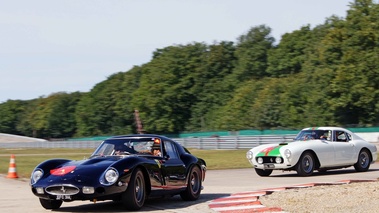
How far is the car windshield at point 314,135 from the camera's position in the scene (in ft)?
68.0

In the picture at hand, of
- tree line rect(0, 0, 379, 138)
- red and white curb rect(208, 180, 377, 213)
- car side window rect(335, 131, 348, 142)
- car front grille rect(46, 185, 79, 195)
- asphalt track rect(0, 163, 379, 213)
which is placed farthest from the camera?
tree line rect(0, 0, 379, 138)

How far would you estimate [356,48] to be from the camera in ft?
225

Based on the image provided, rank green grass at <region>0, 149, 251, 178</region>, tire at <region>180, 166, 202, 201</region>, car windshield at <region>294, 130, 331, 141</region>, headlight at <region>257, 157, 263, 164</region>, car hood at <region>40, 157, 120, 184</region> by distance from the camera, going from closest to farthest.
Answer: car hood at <region>40, 157, 120, 184</region>, tire at <region>180, 166, 202, 201</region>, headlight at <region>257, 157, 263, 164</region>, car windshield at <region>294, 130, 331, 141</region>, green grass at <region>0, 149, 251, 178</region>

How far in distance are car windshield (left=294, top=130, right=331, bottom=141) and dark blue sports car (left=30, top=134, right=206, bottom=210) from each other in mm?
7782

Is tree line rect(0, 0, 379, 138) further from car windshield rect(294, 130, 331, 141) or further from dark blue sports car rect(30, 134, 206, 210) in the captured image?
dark blue sports car rect(30, 134, 206, 210)

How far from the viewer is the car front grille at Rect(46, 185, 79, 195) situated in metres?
10.8

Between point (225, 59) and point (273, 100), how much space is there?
86.1 ft

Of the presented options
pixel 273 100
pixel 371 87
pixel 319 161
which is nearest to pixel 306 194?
pixel 319 161

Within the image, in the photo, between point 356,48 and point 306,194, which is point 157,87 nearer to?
point 356,48

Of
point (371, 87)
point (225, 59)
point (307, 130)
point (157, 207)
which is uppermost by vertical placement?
point (225, 59)

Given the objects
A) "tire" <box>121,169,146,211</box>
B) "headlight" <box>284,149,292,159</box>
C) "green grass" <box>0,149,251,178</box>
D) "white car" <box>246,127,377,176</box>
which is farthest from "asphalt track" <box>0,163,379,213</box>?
"green grass" <box>0,149,251,178</box>

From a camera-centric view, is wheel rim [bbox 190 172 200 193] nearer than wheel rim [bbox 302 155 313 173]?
Yes

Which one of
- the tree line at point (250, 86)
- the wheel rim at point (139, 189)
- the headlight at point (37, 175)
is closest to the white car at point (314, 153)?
the wheel rim at point (139, 189)

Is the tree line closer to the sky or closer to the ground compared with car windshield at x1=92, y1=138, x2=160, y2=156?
closer to the sky
